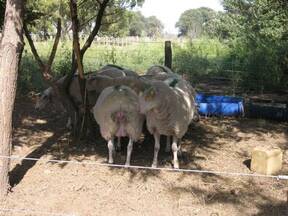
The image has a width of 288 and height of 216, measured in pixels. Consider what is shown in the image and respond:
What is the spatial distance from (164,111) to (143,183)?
1.09 meters

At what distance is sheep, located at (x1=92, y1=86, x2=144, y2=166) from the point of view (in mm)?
6859

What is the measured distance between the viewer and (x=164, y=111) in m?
6.68

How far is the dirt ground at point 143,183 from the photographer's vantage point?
5.47 meters

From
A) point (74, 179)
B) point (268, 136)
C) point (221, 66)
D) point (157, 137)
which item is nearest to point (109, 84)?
point (157, 137)

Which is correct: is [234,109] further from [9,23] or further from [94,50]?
[94,50]

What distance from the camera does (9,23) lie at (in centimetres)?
552

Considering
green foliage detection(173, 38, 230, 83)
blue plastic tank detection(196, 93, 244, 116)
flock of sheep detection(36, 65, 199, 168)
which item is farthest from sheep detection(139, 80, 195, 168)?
green foliage detection(173, 38, 230, 83)

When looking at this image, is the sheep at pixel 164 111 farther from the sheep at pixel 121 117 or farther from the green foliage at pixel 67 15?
the green foliage at pixel 67 15

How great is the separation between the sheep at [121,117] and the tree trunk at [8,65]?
1.72m

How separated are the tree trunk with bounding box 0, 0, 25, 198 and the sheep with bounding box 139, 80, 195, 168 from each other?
1.93 meters

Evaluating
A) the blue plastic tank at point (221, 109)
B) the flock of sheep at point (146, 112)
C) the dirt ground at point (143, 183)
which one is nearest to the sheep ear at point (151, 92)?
the flock of sheep at point (146, 112)

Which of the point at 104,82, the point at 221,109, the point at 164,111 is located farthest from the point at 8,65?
the point at 221,109

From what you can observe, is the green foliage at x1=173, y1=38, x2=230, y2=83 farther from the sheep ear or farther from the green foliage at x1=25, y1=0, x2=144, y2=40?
the sheep ear

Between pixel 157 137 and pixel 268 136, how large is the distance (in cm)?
270
